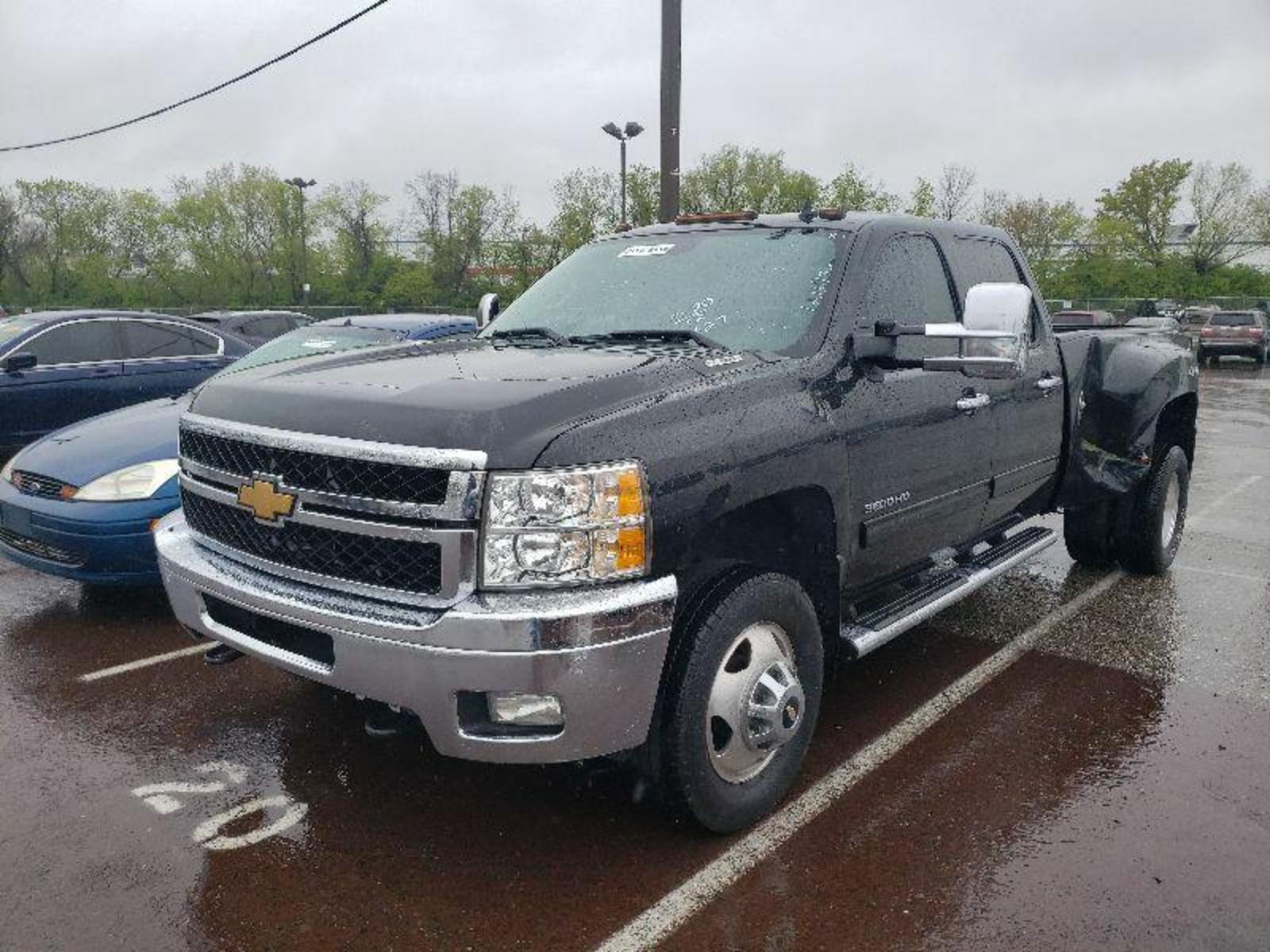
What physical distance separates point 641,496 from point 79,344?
7.97 meters

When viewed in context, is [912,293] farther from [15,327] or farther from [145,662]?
[15,327]

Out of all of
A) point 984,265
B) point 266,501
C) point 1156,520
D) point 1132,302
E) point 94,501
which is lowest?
point 1156,520

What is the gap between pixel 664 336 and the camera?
3.56 m

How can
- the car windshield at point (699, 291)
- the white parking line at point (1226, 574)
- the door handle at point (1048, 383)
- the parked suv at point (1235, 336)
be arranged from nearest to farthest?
the car windshield at point (699, 291)
the door handle at point (1048, 383)
the white parking line at point (1226, 574)
the parked suv at point (1235, 336)

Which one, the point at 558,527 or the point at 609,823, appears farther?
the point at 609,823

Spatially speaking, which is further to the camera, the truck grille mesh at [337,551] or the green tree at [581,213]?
the green tree at [581,213]

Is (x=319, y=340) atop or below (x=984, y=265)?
below

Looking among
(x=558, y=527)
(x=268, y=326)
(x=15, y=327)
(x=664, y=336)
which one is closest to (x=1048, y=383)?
(x=664, y=336)

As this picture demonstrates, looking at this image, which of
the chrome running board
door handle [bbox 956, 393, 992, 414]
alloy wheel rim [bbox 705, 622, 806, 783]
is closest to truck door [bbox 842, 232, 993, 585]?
door handle [bbox 956, 393, 992, 414]

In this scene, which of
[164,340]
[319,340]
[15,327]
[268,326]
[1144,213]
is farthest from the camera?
[1144,213]

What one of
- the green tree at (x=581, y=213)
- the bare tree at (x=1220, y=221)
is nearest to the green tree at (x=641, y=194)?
the green tree at (x=581, y=213)

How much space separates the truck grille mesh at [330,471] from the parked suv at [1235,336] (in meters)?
29.5

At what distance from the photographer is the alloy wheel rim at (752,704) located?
3.00m

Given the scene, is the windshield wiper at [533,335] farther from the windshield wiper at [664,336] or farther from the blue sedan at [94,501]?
the blue sedan at [94,501]
